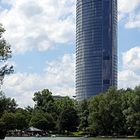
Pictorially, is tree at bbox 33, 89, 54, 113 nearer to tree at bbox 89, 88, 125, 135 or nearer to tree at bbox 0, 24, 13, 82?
tree at bbox 89, 88, 125, 135

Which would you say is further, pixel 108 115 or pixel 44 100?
pixel 44 100

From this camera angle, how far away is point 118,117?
424 feet

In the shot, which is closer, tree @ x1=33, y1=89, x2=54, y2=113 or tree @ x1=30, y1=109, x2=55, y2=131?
tree @ x1=30, y1=109, x2=55, y2=131

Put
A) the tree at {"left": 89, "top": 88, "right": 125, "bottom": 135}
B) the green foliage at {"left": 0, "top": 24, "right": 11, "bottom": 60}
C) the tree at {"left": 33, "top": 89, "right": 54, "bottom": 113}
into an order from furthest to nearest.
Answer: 1. the tree at {"left": 33, "top": 89, "right": 54, "bottom": 113}
2. the tree at {"left": 89, "top": 88, "right": 125, "bottom": 135}
3. the green foliage at {"left": 0, "top": 24, "right": 11, "bottom": 60}

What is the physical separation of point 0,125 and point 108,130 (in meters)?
43.6

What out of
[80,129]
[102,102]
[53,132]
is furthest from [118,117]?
[53,132]

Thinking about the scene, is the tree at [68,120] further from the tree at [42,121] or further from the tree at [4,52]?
the tree at [4,52]

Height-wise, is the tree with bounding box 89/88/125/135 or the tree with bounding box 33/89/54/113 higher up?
the tree with bounding box 33/89/54/113

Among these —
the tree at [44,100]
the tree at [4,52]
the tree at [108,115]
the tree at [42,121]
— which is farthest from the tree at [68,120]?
the tree at [4,52]

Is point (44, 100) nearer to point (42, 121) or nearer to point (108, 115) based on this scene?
point (42, 121)

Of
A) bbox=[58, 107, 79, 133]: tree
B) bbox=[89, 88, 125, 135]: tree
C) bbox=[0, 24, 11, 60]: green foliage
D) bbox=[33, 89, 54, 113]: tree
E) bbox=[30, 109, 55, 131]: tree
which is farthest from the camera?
bbox=[33, 89, 54, 113]: tree

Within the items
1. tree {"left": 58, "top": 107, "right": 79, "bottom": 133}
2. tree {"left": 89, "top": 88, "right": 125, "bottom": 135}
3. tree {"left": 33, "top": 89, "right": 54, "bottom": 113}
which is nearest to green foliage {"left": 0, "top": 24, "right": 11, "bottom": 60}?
tree {"left": 89, "top": 88, "right": 125, "bottom": 135}

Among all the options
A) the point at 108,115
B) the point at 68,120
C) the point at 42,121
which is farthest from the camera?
the point at 42,121

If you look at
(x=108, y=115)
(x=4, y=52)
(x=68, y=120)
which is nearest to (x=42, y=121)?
(x=68, y=120)
